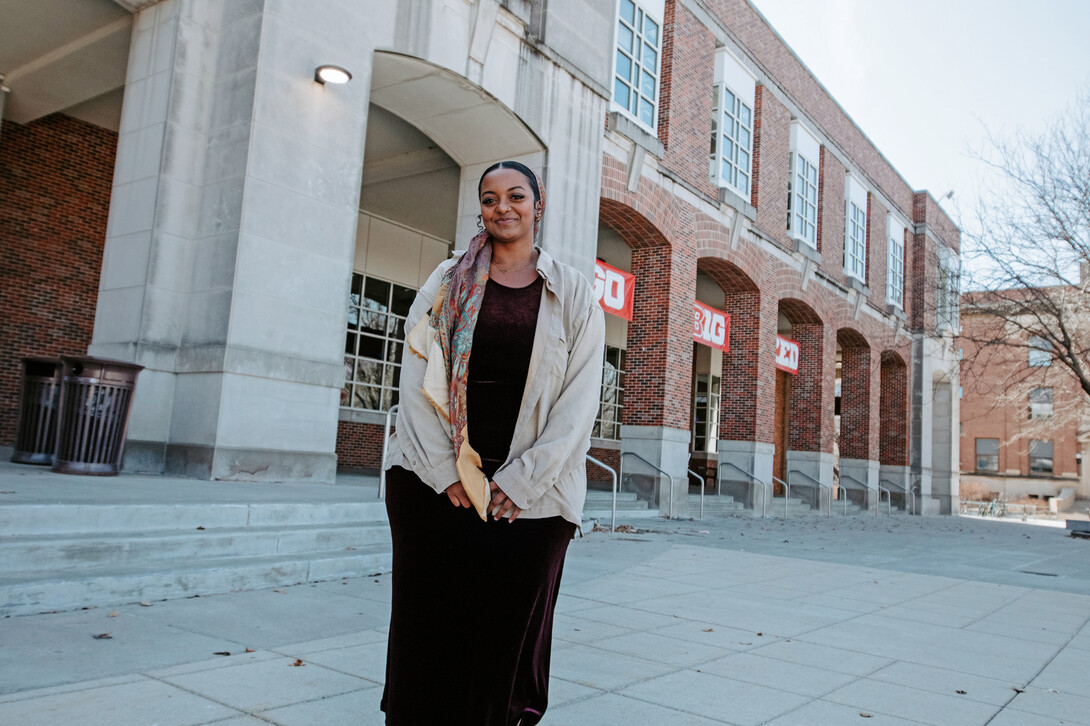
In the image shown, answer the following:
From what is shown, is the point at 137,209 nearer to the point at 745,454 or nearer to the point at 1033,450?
the point at 745,454

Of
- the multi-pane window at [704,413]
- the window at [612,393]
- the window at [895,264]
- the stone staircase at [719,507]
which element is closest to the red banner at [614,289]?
the stone staircase at [719,507]

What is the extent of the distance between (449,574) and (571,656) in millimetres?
2071

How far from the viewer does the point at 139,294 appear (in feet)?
26.0

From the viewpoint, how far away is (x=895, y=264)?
27.8 m

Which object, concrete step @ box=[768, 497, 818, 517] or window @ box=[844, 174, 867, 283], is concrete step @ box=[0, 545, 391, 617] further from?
window @ box=[844, 174, 867, 283]

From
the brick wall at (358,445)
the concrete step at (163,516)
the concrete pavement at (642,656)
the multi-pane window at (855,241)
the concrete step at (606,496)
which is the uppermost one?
the multi-pane window at (855,241)

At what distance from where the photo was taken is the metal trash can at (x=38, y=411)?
7.36 meters

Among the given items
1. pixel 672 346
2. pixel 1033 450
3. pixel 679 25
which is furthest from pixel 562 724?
pixel 1033 450

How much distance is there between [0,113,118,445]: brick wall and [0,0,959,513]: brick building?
0.04m

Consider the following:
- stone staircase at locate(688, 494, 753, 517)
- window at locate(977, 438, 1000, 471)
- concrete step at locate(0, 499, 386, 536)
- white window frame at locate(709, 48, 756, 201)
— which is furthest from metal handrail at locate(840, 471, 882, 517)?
window at locate(977, 438, 1000, 471)

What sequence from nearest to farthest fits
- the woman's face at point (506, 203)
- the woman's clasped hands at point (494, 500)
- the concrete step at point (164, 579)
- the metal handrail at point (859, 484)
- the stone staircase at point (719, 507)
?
the woman's clasped hands at point (494, 500) < the woman's face at point (506, 203) < the concrete step at point (164, 579) < the stone staircase at point (719, 507) < the metal handrail at point (859, 484)

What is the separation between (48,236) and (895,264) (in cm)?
2505

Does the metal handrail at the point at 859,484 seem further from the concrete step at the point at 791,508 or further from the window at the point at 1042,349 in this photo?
the window at the point at 1042,349

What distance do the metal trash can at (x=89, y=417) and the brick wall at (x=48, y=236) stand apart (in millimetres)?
6219
